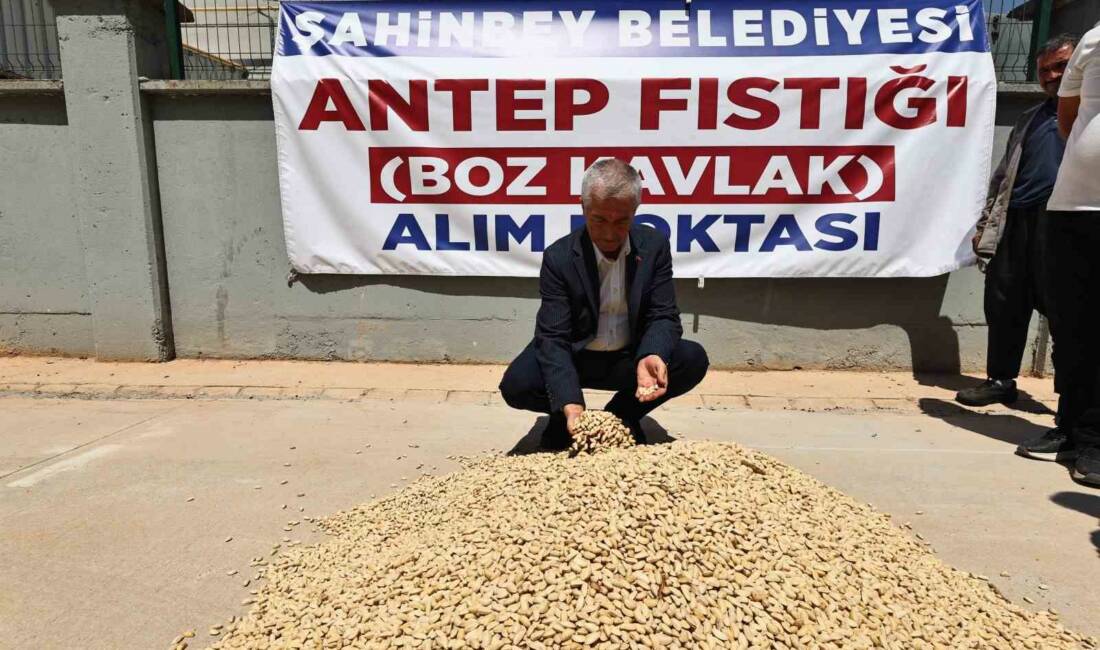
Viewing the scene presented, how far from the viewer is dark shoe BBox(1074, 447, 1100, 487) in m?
3.18

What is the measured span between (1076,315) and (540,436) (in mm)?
2485

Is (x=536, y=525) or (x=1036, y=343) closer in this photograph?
(x=536, y=525)

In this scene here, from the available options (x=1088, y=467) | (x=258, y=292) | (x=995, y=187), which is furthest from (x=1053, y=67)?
(x=258, y=292)

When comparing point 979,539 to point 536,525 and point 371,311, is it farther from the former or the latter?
point 371,311

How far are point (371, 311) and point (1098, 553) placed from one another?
13.7 ft

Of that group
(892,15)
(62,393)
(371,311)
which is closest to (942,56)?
(892,15)

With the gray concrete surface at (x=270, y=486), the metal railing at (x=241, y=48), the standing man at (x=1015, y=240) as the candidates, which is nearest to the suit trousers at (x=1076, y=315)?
the gray concrete surface at (x=270, y=486)

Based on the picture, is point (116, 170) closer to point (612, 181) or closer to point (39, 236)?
point (39, 236)

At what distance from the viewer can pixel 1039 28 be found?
4859 millimetres

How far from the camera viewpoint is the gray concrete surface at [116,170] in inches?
192

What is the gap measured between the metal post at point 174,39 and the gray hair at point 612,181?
378 cm

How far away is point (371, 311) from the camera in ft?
17.1

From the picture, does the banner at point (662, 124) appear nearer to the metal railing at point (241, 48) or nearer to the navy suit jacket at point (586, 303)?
the metal railing at point (241, 48)

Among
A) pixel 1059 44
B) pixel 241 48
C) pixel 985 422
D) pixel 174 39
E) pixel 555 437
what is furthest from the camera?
pixel 241 48
